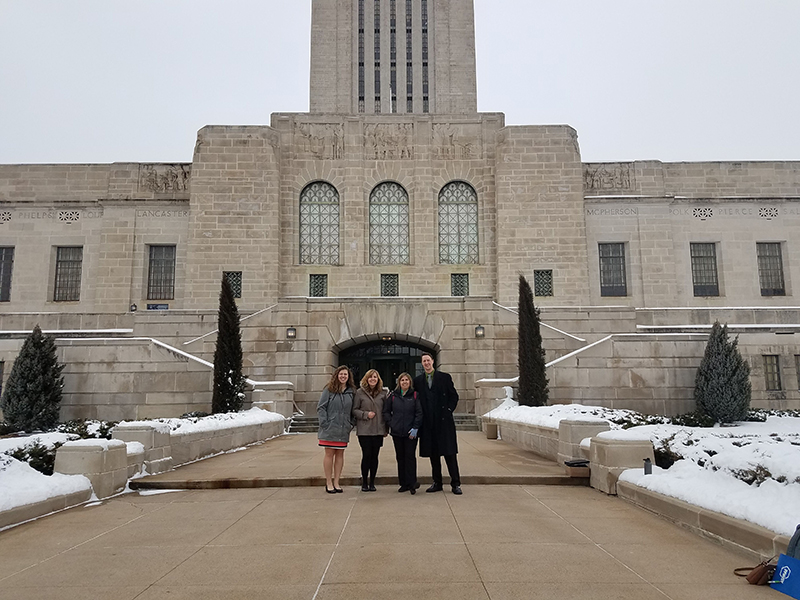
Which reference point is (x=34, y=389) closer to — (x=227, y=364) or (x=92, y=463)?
(x=227, y=364)

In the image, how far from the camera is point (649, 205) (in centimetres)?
3153

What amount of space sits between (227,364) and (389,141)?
685 inches

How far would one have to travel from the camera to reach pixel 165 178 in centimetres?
3203

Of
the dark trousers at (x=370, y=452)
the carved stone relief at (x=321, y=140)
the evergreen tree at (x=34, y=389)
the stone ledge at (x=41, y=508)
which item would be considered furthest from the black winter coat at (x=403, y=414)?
the carved stone relief at (x=321, y=140)

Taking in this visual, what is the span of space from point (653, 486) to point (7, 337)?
75.1 feet

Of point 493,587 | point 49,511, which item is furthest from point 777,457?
point 49,511

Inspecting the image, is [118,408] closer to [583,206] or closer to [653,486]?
[653,486]

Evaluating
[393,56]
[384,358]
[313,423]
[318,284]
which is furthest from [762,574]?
[393,56]

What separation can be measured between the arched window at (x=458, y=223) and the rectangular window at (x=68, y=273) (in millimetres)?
18686

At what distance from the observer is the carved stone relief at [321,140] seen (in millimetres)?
31219

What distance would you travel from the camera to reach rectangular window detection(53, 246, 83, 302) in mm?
31797

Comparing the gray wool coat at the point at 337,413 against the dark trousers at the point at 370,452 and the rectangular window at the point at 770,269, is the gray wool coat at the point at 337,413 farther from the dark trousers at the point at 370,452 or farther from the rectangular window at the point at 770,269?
the rectangular window at the point at 770,269

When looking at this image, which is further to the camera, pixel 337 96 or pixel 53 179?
pixel 337 96

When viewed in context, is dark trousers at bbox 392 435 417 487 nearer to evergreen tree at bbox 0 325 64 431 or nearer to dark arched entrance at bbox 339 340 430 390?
evergreen tree at bbox 0 325 64 431
